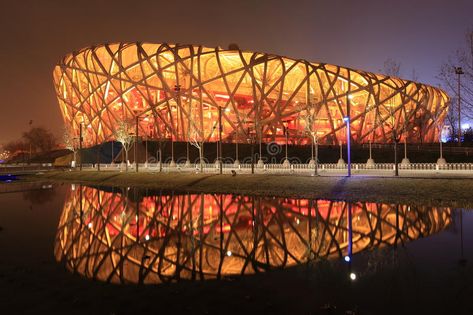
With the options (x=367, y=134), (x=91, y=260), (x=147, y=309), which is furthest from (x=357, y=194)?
(x=367, y=134)

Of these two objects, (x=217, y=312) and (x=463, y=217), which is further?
(x=463, y=217)

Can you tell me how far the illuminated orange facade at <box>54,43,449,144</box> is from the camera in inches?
2472

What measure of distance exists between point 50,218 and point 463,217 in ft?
50.7

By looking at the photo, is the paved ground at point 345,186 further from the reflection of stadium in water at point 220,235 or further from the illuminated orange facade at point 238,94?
the illuminated orange facade at point 238,94

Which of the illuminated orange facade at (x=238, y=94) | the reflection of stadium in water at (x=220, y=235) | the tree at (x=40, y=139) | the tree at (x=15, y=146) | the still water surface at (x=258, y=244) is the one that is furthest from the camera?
the tree at (x=15, y=146)

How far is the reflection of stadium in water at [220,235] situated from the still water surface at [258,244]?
28mm

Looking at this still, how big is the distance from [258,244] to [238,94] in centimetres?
5507

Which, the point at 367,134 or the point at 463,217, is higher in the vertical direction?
the point at 367,134

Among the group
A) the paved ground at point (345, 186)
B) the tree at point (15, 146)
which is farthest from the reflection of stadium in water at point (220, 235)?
the tree at point (15, 146)

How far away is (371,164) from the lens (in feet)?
96.6

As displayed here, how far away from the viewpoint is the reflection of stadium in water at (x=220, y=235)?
28.5 feet

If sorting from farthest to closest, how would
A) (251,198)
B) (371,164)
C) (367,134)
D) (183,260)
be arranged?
(367,134), (371,164), (251,198), (183,260)

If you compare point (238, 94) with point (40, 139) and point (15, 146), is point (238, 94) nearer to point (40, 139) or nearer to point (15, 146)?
point (40, 139)

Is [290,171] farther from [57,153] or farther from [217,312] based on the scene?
[57,153]
